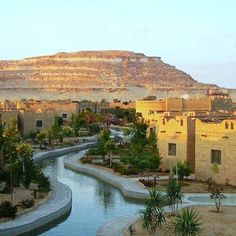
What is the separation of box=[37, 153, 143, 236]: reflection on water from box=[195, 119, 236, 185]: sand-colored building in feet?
14.6

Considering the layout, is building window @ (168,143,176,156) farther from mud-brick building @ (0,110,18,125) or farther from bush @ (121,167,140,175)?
mud-brick building @ (0,110,18,125)

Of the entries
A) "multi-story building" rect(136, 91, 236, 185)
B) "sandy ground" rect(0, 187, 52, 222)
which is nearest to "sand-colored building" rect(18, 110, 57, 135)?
"multi-story building" rect(136, 91, 236, 185)

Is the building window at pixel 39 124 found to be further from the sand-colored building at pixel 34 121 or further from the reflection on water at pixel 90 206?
the reflection on water at pixel 90 206

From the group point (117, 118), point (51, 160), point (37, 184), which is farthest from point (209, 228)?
point (117, 118)

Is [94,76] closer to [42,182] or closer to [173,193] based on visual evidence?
[42,182]

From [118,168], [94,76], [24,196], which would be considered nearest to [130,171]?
[118,168]

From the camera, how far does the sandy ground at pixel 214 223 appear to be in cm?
1776

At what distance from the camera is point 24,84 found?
550 feet

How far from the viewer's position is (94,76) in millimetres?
173000

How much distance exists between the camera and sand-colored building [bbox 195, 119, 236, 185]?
26531 mm

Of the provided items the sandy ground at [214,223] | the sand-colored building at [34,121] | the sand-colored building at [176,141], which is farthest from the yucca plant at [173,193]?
the sand-colored building at [34,121]

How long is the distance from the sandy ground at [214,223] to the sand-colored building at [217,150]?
518 cm

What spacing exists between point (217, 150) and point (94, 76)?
482 feet

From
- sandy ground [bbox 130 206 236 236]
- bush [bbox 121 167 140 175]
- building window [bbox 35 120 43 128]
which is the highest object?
building window [bbox 35 120 43 128]
